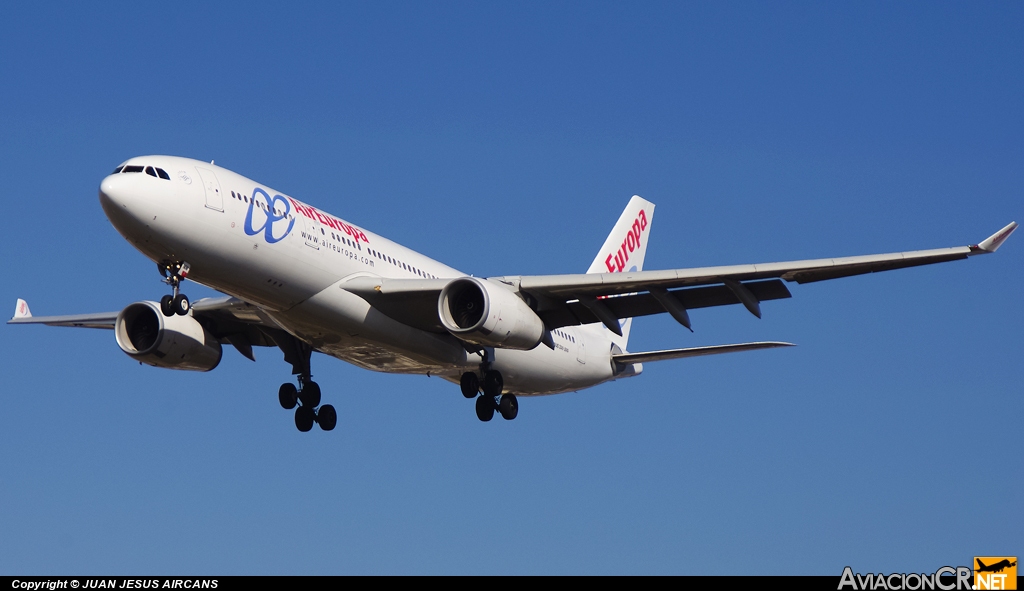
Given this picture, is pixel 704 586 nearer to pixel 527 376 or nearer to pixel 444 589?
pixel 444 589

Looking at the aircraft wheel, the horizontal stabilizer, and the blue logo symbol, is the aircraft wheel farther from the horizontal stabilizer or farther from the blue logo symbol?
the horizontal stabilizer

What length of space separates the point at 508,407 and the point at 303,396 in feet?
18.2

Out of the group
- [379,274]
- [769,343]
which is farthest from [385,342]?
[769,343]

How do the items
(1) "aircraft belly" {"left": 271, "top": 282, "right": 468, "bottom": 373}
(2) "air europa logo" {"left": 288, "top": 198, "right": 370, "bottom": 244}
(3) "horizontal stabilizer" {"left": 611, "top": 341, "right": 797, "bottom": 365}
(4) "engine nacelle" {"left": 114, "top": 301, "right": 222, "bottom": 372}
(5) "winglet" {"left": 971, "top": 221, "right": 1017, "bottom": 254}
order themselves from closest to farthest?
(5) "winglet" {"left": 971, "top": 221, "right": 1017, "bottom": 254}
(2) "air europa logo" {"left": 288, "top": 198, "right": 370, "bottom": 244}
(1) "aircraft belly" {"left": 271, "top": 282, "right": 468, "bottom": 373}
(3) "horizontal stabilizer" {"left": 611, "top": 341, "right": 797, "bottom": 365}
(4) "engine nacelle" {"left": 114, "top": 301, "right": 222, "bottom": 372}

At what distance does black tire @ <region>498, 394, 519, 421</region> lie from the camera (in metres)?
34.8

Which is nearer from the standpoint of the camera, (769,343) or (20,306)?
(769,343)

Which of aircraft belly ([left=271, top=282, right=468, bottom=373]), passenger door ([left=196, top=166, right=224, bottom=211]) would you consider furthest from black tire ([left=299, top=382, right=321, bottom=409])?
passenger door ([left=196, top=166, right=224, bottom=211])

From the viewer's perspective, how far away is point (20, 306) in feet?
124

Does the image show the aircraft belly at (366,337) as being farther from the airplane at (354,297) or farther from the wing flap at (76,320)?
the wing flap at (76,320)

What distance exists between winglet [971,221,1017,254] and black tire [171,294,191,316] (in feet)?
53.1

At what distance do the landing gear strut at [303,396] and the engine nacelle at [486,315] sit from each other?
657 centimetres

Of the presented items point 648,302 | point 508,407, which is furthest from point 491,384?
point 648,302

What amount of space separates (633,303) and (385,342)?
6.17m

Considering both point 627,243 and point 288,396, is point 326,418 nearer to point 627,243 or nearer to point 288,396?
point 288,396
